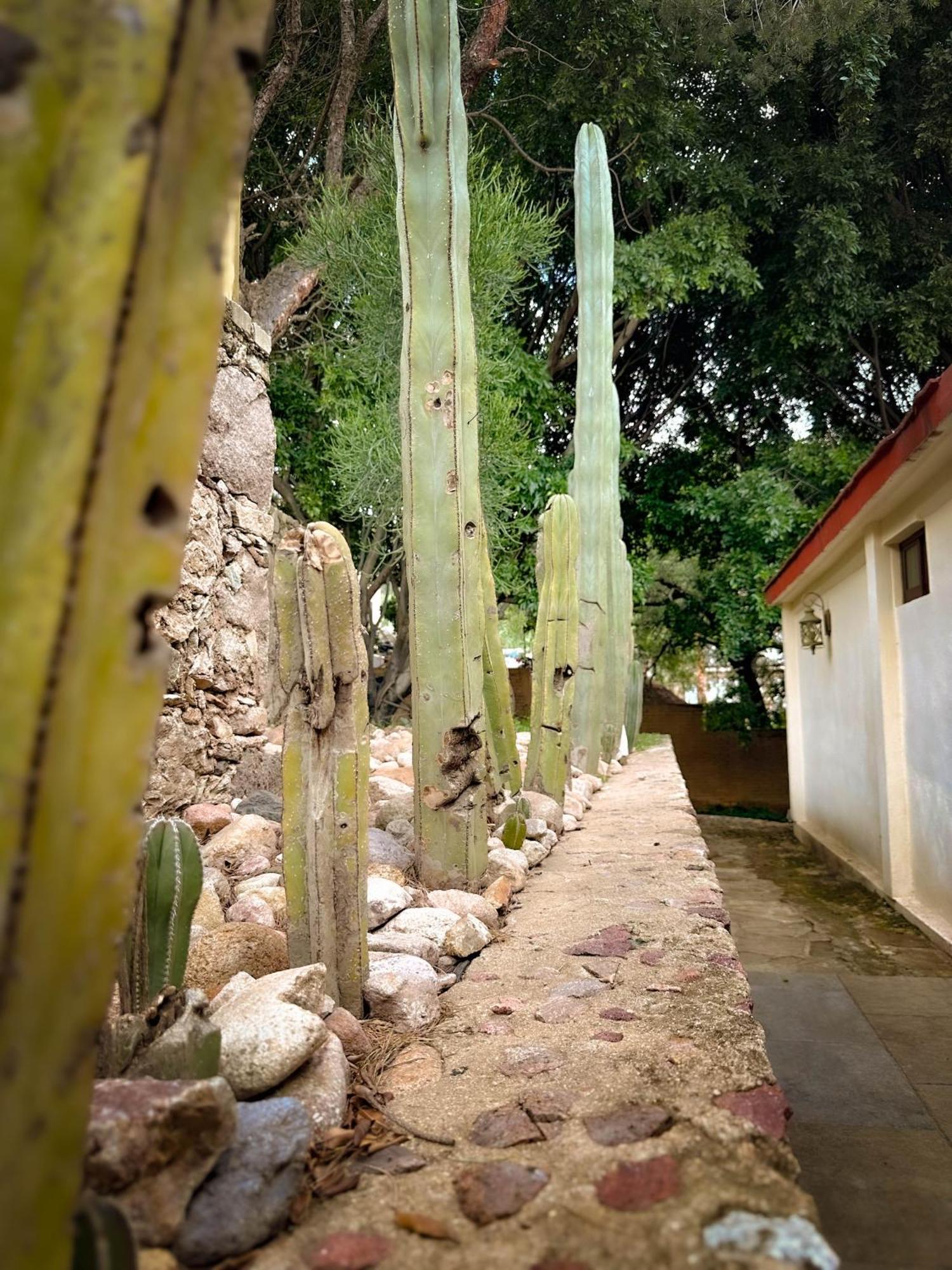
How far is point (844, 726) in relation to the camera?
7.42 meters

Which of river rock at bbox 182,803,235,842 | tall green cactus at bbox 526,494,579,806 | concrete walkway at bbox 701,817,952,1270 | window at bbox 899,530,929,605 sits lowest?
concrete walkway at bbox 701,817,952,1270

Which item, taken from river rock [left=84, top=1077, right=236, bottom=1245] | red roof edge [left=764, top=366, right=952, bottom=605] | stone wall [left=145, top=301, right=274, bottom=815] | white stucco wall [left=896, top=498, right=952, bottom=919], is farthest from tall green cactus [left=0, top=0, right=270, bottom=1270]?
white stucco wall [left=896, top=498, right=952, bottom=919]

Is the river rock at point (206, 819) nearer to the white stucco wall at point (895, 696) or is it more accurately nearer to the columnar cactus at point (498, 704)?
the columnar cactus at point (498, 704)

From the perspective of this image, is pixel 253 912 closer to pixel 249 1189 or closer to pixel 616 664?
pixel 249 1189

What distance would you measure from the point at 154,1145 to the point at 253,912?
1258mm

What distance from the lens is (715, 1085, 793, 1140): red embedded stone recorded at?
138 centimetres

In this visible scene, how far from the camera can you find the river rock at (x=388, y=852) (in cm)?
307

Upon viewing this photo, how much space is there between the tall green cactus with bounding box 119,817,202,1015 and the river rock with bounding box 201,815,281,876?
4.02ft

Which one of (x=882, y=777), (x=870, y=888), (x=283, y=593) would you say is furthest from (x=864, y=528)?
(x=283, y=593)

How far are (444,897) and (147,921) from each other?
1352 millimetres

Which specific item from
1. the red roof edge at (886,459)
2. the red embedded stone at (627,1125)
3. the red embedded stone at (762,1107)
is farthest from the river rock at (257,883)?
the red roof edge at (886,459)

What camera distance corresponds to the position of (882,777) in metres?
5.84

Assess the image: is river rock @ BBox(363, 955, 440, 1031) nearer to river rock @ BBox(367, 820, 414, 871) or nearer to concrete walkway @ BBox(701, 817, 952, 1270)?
river rock @ BBox(367, 820, 414, 871)

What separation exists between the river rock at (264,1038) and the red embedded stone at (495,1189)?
35 cm
